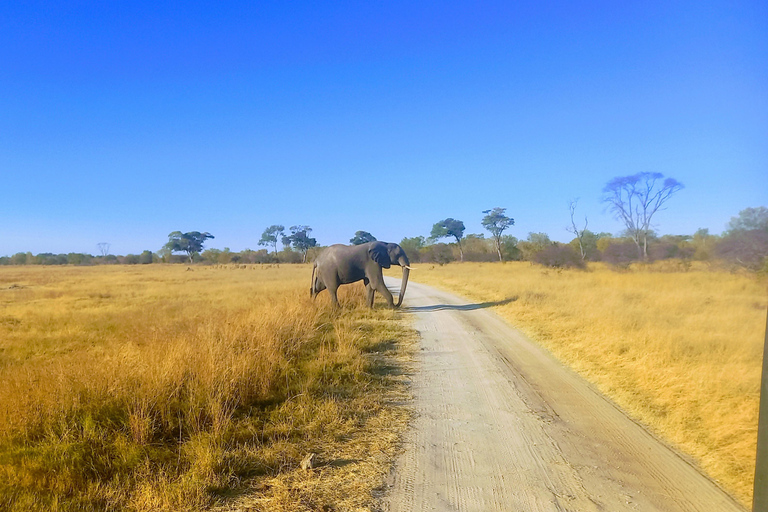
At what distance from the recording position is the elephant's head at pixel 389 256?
14352 millimetres

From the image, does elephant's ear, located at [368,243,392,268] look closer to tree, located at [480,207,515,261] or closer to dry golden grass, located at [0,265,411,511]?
dry golden grass, located at [0,265,411,511]

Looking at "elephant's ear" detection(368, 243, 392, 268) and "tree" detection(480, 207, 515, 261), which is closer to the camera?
"elephant's ear" detection(368, 243, 392, 268)

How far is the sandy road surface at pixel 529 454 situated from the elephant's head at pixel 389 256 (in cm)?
747

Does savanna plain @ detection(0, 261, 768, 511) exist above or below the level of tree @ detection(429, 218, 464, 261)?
below

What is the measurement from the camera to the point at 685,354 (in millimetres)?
6836

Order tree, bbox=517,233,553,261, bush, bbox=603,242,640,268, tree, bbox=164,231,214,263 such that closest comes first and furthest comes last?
bush, bbox=603,242,640,268
tree, bbox=517,233,553,261
tree, bbox=164,231,214,263

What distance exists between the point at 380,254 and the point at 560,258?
2341 cm


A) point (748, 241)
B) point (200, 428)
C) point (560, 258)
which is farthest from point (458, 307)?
point (560, 258)

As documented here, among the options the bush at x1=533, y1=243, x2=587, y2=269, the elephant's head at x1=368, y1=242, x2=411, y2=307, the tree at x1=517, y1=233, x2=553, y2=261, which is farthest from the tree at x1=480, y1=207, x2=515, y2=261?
the elephant's head at x1=368, y1=242, x2=411, y2=307

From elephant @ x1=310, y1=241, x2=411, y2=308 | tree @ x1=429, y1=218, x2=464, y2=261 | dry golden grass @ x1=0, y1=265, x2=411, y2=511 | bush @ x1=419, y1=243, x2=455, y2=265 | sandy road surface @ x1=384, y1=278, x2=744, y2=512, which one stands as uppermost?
tree @ x1=429, y1=218, x2=464, y2=261

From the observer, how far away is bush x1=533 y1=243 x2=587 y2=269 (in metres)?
32.5

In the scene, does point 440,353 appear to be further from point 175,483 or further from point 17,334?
point 17,334

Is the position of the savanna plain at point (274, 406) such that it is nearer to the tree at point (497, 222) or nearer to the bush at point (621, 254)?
the bush at point (621, 254)

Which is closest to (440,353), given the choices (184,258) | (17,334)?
(17,334)
